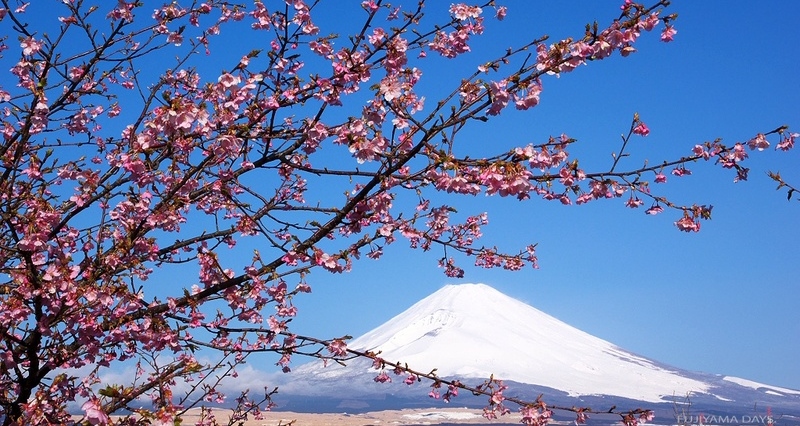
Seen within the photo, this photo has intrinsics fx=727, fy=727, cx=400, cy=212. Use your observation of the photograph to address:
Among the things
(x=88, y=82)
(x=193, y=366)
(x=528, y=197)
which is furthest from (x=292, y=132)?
(x=88, y=82)

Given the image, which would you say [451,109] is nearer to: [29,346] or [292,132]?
[292,132]

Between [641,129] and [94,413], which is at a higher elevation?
[641,129]

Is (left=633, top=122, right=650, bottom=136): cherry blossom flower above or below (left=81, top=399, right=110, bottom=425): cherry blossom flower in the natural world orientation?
above

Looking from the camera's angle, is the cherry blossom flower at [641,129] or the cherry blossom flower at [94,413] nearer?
the cherry blossom flower at [94,413]

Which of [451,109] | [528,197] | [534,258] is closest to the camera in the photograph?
[451,109]

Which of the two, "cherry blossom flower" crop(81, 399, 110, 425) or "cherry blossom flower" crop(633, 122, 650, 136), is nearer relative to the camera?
"cherry blossom flower" crop(81, 399, 110, 425)

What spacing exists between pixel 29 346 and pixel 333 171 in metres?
1.63

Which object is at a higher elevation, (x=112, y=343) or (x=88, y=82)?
(x=88, y=82)

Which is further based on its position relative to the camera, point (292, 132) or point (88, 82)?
point (88, 82)

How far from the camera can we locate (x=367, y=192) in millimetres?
3314

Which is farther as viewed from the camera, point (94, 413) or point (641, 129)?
point (641, 129)

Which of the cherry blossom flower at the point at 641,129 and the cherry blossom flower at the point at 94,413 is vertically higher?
the cherry blossom flower at the point at 641,129

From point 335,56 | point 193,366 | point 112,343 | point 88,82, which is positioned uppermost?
point 88,82

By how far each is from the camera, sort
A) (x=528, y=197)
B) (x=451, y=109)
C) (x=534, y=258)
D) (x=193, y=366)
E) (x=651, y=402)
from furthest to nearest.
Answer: (x=651, y=402) → (x=534, y=258) → (x=528, y=197) → (x=451, y=109) → (x=193, y=366)
